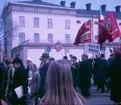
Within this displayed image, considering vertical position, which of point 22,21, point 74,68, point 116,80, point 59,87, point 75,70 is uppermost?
point 22,21

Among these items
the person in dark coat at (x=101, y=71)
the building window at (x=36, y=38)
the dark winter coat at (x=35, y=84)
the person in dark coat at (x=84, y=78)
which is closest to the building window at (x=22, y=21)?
the building window at (x=36, y=38)

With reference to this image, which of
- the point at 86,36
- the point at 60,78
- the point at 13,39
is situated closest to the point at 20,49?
the point at 13,39

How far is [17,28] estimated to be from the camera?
58844 millimetres

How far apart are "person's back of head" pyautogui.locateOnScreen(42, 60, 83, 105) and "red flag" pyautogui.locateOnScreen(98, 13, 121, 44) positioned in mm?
13135

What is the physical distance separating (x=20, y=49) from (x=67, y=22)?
17.3m

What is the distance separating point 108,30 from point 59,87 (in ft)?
45.0

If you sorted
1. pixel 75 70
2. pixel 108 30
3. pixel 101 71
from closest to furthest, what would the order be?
1. pixel 101 71
2. pixel 75 70
3. pixel 108 30

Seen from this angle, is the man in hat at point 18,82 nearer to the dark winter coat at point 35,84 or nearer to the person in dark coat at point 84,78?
the dark winter coat at point 35,84

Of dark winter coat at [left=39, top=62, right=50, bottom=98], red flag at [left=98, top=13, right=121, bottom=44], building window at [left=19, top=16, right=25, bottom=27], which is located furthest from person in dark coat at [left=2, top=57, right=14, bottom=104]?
building window at [left=19, top=16, right=25, bottom=27]

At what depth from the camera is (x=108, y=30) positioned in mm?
16609

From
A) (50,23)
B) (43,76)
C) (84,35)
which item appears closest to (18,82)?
(43,76)

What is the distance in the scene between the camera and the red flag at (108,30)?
53.4 ft

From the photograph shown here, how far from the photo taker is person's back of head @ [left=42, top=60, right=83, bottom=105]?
3168 mm

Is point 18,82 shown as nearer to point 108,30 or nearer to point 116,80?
point 116,80
